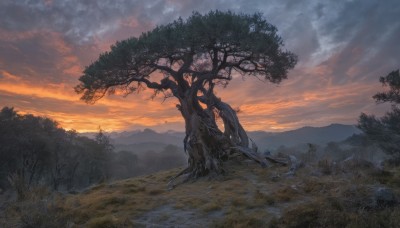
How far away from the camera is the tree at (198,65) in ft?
70.1

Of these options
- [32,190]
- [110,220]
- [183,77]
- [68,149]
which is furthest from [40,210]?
[68,149]

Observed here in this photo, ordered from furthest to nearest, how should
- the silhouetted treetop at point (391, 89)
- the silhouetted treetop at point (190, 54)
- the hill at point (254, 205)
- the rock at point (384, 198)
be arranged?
the silhouetted treetop at point (391, 89) < the silhouetted treetop at point (190, 54) < the rock at point (384, 198) < the hill at point (254, 205)

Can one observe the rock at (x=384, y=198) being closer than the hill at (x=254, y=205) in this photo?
No

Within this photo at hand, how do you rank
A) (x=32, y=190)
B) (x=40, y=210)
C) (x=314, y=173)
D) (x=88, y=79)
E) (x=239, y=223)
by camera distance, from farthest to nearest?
1. (x=88, y=79)
2. (x=314, y=173)
3. (x=32, y=190)
4. (x=40, y=210)
5. (x=239, y=223)

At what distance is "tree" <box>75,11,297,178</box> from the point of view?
841 inches

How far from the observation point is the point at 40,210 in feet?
37.3

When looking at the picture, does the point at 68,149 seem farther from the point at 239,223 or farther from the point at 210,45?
the point at 239,223

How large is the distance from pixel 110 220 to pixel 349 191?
26.9ft

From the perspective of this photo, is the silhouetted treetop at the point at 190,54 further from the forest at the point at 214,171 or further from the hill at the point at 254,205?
the hill at the point at 254,205

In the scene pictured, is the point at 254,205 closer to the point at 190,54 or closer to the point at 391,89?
the point at 190,54

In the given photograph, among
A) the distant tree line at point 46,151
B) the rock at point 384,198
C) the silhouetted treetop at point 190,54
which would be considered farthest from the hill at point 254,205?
the distant tree line at point 46,151

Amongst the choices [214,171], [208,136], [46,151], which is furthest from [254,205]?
[46,151]

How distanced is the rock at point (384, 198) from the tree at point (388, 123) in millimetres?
29673

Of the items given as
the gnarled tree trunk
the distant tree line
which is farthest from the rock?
the distant tree line
